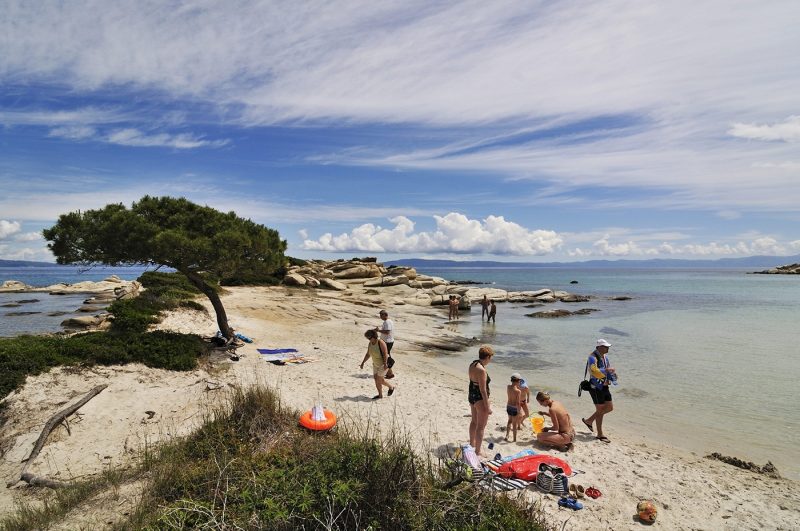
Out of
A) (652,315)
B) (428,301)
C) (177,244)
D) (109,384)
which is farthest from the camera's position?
(428,301)

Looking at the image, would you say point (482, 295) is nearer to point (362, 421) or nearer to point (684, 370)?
point (684, 370)

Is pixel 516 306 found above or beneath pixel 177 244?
beneath

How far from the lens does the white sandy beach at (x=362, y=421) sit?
6.42m

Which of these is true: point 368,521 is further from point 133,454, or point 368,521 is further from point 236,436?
point 133,454

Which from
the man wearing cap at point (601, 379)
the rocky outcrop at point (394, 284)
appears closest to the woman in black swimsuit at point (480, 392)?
the man wearing cap at point (601, 379)

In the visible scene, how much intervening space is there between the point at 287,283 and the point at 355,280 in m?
9.81

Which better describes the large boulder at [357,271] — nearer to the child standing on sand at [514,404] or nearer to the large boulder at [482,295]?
the large boulder at [482,295]

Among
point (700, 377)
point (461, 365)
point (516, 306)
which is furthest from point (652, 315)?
point (461, 365)

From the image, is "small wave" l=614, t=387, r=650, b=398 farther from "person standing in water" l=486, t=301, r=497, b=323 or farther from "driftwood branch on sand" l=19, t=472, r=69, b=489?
"person standing in water" l=486, t=301, r=497, b=323

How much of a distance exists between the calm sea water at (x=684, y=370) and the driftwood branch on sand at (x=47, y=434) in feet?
35.9

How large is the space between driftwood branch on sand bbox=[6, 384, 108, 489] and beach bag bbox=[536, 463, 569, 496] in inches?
281

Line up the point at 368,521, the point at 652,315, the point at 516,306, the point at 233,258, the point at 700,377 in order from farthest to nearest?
the point at 516,306, the point at 652,315, the point at 700,377, the point at 233,258, the point at 368,521

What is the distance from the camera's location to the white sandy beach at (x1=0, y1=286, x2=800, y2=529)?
253 inches

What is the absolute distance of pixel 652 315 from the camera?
35.9m
